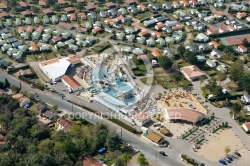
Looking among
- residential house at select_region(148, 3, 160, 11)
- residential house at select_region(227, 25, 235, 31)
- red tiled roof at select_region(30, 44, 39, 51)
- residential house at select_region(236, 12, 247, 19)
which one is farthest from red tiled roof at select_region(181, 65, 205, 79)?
residential house at select_region(148, 3, 160, 11)

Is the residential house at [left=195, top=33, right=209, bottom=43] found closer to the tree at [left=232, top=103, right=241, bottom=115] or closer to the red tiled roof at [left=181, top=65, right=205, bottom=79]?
the red tiled roof at [left=181, top=65, right=205, bottom=79]

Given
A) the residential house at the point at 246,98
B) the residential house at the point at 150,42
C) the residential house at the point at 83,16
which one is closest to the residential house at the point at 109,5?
the residential house at the point at 83,16

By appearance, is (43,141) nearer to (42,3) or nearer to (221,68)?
(221,68)

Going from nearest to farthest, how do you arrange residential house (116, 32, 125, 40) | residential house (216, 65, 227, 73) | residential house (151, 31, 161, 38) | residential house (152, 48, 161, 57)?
residential house (216, 65, 227, 73)
residential house (152, 48, 161, 57)
residential house (116, 32, 125, 40)
residential house (151, 31, 161, 38)

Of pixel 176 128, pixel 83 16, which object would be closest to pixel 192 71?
pixel 176 128

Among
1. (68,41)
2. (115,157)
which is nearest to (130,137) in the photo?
(115,157)

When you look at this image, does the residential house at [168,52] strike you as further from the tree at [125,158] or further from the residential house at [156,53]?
the tree at [125,158]

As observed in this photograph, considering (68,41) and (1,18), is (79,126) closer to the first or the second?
(68,41)

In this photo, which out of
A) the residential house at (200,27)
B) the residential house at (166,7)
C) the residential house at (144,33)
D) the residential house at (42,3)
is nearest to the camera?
the residential house at (144,33)
